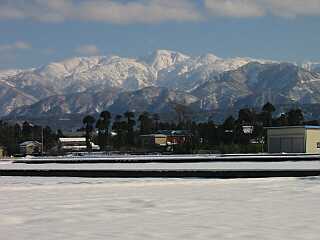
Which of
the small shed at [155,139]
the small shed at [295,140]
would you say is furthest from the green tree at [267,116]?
the small shed at [295,140]

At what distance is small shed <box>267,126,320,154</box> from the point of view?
254 ft

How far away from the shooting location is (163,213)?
10.7 meters

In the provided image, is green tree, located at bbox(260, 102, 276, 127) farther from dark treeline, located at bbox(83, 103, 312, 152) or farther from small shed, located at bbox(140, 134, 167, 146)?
small shed, located at bbox(140, 134, 167, 146)

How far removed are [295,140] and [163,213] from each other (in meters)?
71.0

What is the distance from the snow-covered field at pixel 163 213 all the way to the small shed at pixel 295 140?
2498 inches

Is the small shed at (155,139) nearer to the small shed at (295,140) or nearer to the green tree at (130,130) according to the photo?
the green tree at (130,130)

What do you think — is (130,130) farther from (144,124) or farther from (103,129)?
(144,124)

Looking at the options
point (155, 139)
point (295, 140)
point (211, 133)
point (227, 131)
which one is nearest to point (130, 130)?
point (155, 139)

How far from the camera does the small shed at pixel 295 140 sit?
77.4m

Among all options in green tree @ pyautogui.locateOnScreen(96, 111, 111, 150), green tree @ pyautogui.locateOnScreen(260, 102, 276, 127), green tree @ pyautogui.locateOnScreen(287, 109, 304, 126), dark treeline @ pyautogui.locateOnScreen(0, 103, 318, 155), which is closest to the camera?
dark treeline @ pyautogui.locateOnScreen(0, 103, 318, 155)

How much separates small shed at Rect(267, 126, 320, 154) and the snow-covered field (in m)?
63.4

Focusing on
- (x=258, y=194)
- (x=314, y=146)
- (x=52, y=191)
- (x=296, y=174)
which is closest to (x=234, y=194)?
(x=258, y=194)

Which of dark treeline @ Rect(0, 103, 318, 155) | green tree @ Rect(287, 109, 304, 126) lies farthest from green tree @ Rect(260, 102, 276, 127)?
green tree @ Rect(287, 109, 304, 126)

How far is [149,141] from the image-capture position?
13188cm
